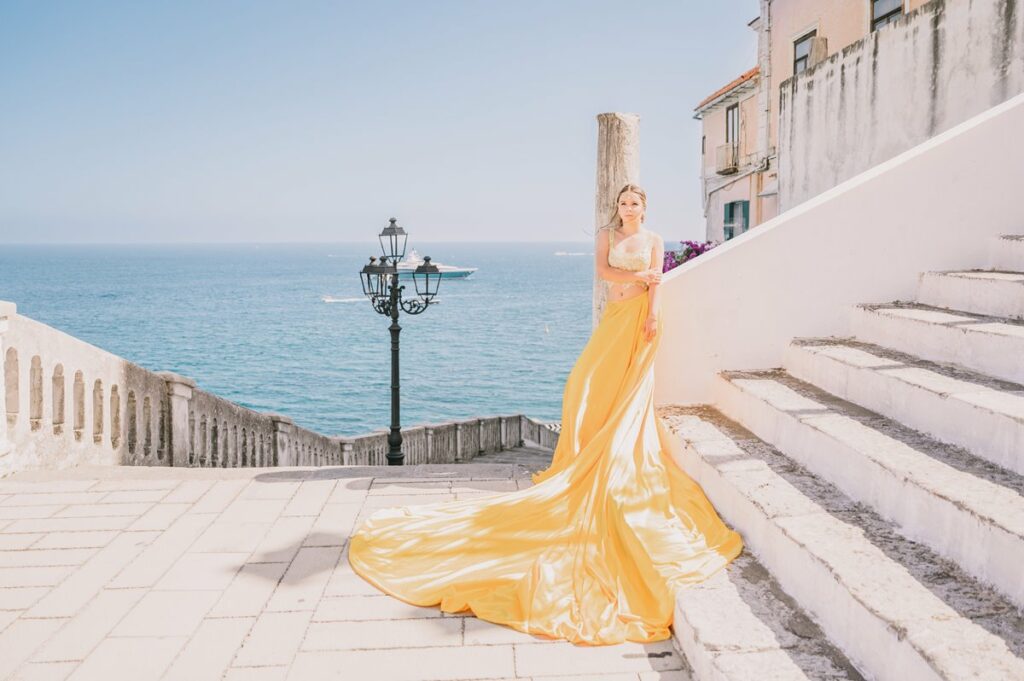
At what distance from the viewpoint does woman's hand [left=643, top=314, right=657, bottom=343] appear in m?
5.29

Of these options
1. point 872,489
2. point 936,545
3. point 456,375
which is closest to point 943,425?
point 872,489

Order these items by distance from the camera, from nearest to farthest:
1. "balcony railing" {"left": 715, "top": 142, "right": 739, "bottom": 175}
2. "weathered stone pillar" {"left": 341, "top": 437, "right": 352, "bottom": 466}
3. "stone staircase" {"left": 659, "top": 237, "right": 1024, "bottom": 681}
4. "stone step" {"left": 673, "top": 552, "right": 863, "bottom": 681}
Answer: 1. "stone staircase" {"left": 659, "top": 237, "right": 1024, "bottom": 681}
2. "stone step" {"left": 673, "top": 552, "right": 863, "bottom": 681}
3. "weathered stone pillar" {"left": 341, "top": 437, "right": 352, "bottom": 466}
4. "balcony railing" {"left": 715, "top": 142, "right": 739, "bottom": 175}

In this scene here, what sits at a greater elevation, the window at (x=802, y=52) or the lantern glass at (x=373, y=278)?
the window at (x=802, y=52)

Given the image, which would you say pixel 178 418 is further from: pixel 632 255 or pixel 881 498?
pixel 881 498

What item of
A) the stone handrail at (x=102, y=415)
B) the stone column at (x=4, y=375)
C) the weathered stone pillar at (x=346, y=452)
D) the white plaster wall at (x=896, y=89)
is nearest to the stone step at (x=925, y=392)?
the white plaster wall at (x=896, y=89)

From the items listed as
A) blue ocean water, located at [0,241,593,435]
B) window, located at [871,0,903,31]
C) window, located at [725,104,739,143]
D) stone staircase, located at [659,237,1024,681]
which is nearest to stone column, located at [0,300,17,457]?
stone staircase, located at [659,237,1024,681]

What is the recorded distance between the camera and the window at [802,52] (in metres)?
17.8

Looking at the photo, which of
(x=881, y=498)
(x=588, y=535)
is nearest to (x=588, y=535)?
(x=588, y=535)

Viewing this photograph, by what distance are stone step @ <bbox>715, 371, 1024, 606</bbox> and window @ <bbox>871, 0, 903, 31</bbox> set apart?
13.0 meters

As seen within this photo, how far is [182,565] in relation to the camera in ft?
14.6

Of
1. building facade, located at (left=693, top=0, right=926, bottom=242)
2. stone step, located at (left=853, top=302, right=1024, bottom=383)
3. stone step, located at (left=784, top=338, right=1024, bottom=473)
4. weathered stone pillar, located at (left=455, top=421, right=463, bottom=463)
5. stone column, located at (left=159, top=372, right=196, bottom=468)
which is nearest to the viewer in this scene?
stone step, located at (left=784, top=338, right=1024, bottom=473)

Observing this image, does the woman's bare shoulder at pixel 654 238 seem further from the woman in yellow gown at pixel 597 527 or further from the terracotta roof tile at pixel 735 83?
the terracotta roof tile at pixel 735 83

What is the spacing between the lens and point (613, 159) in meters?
5.92

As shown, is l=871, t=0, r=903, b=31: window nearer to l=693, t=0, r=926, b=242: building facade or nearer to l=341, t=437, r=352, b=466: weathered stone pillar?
l=693, t=0, r=926, b=242: building facade
